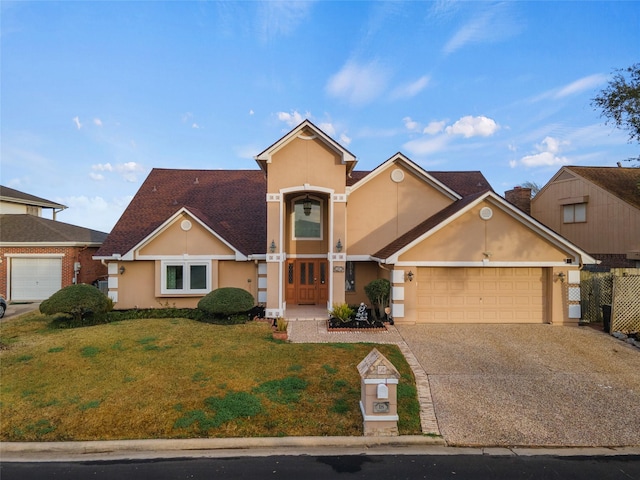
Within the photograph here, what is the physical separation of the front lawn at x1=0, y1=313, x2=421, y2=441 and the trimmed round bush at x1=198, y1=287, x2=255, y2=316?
171cm

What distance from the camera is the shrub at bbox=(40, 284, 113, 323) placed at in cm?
1241

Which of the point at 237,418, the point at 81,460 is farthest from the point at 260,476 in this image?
the point at 81,460

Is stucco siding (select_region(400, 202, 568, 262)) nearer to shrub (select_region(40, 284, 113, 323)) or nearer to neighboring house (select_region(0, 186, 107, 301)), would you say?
shrub (select_region(40, 284, 113, 323))

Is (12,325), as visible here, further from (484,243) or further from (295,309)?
(484,243)

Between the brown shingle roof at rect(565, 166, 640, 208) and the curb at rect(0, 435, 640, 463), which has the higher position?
the brown shingle roof at rect(565, 166, 640, 208)

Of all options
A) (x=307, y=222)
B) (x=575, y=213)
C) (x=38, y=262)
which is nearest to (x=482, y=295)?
(x=307, y=222)

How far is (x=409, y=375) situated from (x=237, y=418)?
156 inches

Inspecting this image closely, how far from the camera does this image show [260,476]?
4.93 metres

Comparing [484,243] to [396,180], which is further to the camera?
[396,180]

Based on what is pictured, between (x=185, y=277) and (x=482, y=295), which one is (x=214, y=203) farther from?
(x=482, y=295)

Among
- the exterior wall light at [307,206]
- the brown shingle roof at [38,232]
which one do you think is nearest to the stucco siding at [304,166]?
the exterior wall light at [307,206]

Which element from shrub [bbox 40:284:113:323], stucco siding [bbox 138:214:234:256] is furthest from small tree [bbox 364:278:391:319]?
shrub [bbox 40:284:113:323]

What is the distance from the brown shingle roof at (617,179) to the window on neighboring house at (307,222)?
1718 cm

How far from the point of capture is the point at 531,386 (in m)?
7.75
